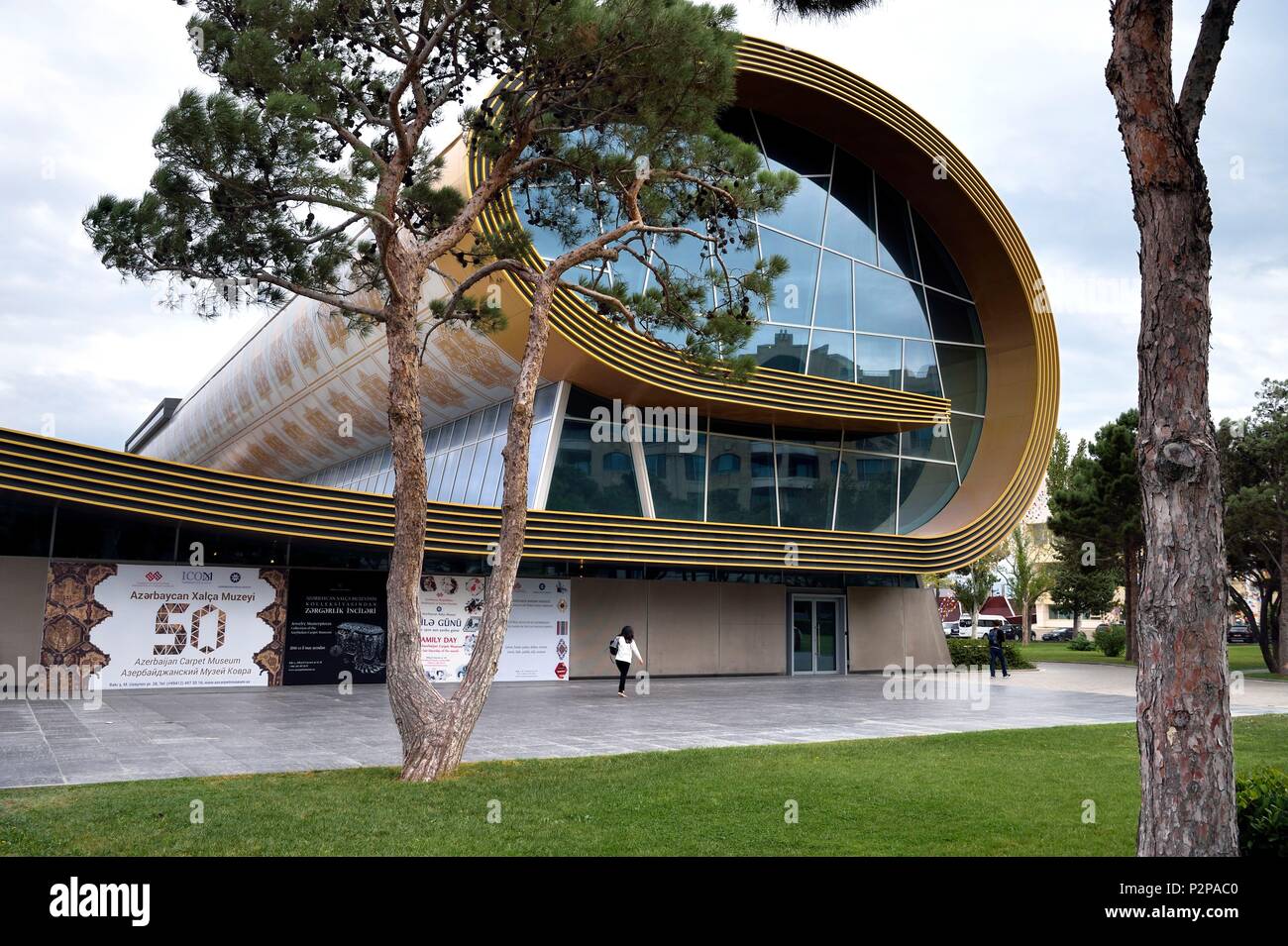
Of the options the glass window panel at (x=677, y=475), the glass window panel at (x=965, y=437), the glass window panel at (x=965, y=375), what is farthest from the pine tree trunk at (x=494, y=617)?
the glass window panel at (x=965, y=437)

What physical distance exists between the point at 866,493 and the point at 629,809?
68.2 feet

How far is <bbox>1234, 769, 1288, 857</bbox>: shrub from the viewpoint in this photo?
5.57m

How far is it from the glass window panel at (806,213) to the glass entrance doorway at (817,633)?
1013 cm

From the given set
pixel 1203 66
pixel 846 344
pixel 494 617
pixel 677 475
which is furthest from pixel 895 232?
pixel 1203 66

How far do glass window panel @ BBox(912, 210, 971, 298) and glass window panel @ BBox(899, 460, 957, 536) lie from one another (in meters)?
5.56

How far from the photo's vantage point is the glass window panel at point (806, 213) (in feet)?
88.4

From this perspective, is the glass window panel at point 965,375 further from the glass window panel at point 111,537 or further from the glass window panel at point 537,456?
the glass window panel at point 111,537

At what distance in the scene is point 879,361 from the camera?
27.9 meters

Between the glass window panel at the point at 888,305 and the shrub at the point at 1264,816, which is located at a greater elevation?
the glass window panel at the point at 888,305

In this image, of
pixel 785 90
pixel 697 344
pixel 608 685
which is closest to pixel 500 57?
pixel 697 344

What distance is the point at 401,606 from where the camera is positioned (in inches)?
396

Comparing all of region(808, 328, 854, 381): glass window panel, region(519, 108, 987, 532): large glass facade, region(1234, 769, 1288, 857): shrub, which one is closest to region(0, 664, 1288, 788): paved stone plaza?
region(519, 108, 987, 532): large glass facade
